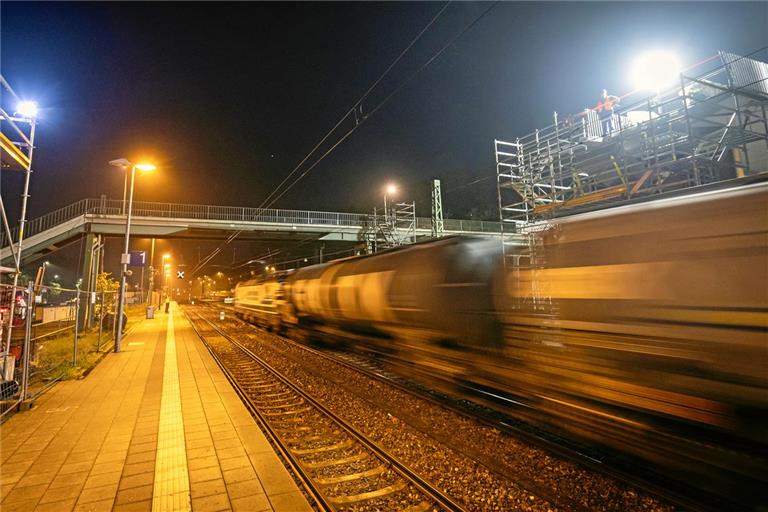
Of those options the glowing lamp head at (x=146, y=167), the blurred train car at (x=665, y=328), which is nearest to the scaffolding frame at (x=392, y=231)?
the glowing lamp head at (x=146, y=167)

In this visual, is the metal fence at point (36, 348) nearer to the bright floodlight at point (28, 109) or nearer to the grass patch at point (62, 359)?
the grass patch at point (62, 359)

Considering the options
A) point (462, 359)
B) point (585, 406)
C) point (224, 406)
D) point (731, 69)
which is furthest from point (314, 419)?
point (731, 69)

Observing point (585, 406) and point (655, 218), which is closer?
point (655, 218)

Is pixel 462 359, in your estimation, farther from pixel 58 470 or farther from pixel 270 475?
pixel 58 470

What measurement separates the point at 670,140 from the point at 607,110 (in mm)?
3038

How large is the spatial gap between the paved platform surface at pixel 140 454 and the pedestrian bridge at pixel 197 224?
2087cm

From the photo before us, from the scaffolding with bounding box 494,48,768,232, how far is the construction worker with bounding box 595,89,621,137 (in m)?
0.09

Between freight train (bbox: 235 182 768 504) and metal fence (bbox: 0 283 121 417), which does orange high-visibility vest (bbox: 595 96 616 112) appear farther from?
metal fence (bbox: 0 283 121 417)

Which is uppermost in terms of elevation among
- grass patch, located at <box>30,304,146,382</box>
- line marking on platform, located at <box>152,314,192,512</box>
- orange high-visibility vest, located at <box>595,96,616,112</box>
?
orange high-visibility vest, located at <box>595,96,616,112</box>

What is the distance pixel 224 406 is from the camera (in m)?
6.96

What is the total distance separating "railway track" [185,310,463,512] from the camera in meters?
3.96

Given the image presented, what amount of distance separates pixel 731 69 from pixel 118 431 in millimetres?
16466

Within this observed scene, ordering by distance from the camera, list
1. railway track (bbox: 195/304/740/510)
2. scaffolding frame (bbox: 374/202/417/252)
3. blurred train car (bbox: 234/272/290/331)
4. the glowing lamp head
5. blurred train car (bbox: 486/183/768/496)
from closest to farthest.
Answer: blurred train car (bbox: 486/183/768/496)
railway track (bbox: 195/304/740/510)
the glowing lamp head
blurred train car (bbox: 234/272/290/331)
scaffolding frame (bbox: 374/202/417/252)

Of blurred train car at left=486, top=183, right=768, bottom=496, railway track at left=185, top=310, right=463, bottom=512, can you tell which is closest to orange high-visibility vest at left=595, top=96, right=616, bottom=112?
blurred train car at left=486, top=183, right=768, bottom=496
